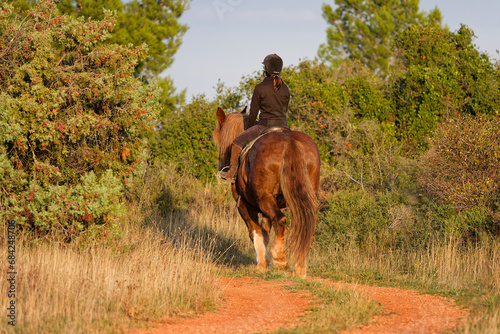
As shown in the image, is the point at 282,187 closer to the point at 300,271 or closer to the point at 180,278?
the point at 300,271

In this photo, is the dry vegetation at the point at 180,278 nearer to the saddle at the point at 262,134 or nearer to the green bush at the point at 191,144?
the saddle at the point at 262,134

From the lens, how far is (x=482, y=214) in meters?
10.9

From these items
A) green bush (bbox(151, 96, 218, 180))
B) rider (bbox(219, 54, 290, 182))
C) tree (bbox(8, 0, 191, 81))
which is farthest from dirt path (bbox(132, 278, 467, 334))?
tree (bbox(8, 0, 191, 81))

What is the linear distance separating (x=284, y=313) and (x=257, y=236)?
123 inches

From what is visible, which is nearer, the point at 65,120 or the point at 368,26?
the point at 65,120

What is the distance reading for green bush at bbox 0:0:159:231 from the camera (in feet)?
30.7

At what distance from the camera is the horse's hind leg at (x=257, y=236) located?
9648 millimetres

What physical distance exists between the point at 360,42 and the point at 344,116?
25418mm

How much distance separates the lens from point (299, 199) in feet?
27.7

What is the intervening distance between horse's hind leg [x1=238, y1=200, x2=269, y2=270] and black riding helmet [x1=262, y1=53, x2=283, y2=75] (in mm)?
2292

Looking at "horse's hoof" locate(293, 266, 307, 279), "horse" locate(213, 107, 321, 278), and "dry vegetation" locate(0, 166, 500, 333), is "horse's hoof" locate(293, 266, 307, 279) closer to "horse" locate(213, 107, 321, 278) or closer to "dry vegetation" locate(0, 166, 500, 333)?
"horse" locate(213, 107, 321, 278)

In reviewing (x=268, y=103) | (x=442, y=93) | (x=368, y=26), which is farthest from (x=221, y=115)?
(x=368, y=26)

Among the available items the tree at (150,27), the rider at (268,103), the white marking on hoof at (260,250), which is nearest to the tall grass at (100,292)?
the white marking on hoof at (260,250)

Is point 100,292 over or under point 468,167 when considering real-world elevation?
under
